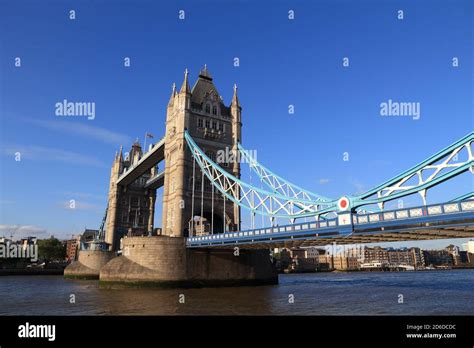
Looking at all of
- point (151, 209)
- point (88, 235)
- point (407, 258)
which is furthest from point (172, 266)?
point (407, 258)

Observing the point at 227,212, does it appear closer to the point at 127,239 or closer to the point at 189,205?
the point at 189,205

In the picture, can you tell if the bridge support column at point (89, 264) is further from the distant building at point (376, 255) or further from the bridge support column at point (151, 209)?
the distant building at point (376, 255)

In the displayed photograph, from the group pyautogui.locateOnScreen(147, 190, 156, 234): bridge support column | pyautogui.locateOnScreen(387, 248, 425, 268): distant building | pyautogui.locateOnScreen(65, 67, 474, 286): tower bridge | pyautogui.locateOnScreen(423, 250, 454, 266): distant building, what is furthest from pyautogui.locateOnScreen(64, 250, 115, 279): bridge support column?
pyautogui.locateOnScreen(423, 250, 454, 266): distant building

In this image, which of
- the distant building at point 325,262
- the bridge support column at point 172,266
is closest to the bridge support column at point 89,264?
the bridge support column at point 172,266

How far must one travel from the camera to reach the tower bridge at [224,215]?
811 inches

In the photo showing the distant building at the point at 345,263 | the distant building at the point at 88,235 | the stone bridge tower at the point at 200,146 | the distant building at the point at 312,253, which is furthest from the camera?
the distant building at the point at 312,253

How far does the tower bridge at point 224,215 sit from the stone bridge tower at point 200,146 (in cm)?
14

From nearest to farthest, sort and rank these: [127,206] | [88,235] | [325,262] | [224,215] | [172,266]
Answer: [172,266] → [224,215] → [127,206] → [88,235] → [325,262]

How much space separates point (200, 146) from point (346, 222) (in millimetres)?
27787

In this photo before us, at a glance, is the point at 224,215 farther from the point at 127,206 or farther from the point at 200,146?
the point at 127,206

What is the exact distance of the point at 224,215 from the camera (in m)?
46.5

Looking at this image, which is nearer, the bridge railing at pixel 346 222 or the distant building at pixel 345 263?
the bridge railing at pixel 346 222

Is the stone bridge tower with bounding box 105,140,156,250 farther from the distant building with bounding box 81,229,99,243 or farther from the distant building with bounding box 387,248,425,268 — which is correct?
the distant building with bounding box 387,248,425,268
